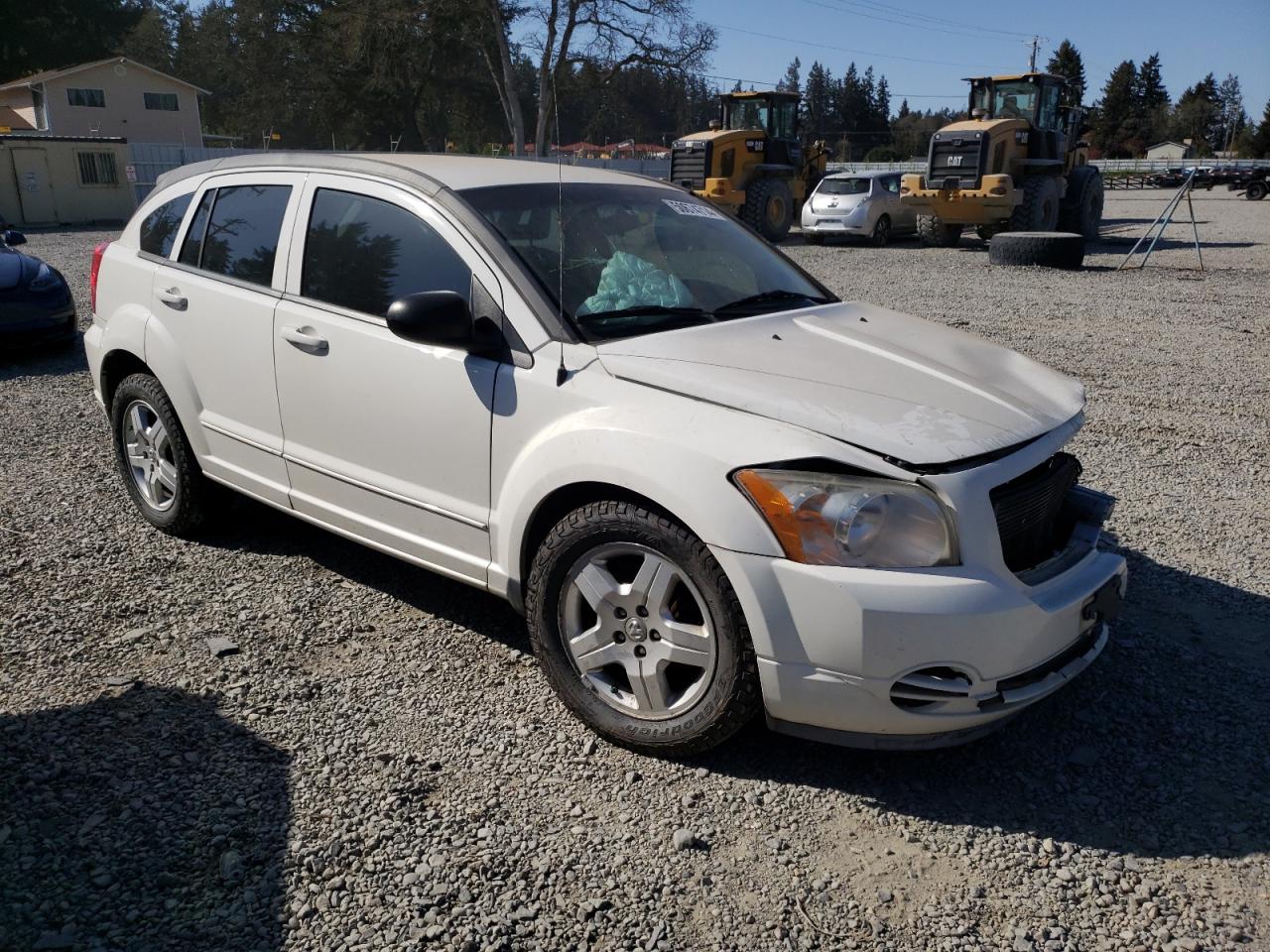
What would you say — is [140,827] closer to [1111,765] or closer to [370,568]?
[370,568]

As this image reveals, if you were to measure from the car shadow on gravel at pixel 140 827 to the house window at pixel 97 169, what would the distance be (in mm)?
29679

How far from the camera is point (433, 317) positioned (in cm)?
318

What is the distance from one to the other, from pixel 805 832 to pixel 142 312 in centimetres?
371

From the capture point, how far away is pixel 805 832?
9.27 ft

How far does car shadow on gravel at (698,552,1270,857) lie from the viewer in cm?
285

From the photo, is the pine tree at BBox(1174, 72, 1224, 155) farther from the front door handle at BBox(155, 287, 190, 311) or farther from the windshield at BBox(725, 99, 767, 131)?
the front door handle at BBox(155, 287, 190, 311)

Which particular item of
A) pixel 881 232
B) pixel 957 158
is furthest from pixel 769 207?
pixel 957 158

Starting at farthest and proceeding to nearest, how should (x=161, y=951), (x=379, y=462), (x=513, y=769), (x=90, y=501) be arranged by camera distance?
(x=90, y=501)
(x=379, y=462)
(x=513, y=769)
(x=161, y=951)

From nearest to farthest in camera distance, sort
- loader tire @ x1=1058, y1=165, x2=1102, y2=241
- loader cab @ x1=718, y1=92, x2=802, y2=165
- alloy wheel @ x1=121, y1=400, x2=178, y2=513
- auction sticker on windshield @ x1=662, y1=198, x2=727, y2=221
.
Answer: auction sticker on windshield @ x1=662, y1=198, x2=727, y2=221 → alloy wheel @ x1=121, y1=400, x2=178, y2=513 → loader tire @ x1=1058, y1=165, x2=1102, y2=241 → loader cab @ x1=718, y1=92, x2=802, y2=165

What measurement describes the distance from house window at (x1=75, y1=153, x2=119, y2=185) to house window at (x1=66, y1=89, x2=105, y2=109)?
67.0ft

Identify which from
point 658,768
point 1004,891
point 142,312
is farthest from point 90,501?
point 1004,891

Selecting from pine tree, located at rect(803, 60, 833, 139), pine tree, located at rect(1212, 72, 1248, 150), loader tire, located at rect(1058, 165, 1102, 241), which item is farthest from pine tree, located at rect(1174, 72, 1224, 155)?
loader tire, located at rect(1058, 165, 1102, 241)

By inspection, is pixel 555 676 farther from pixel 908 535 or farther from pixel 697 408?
pixel 908 535

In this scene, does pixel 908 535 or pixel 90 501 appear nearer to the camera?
pixel 908 535
